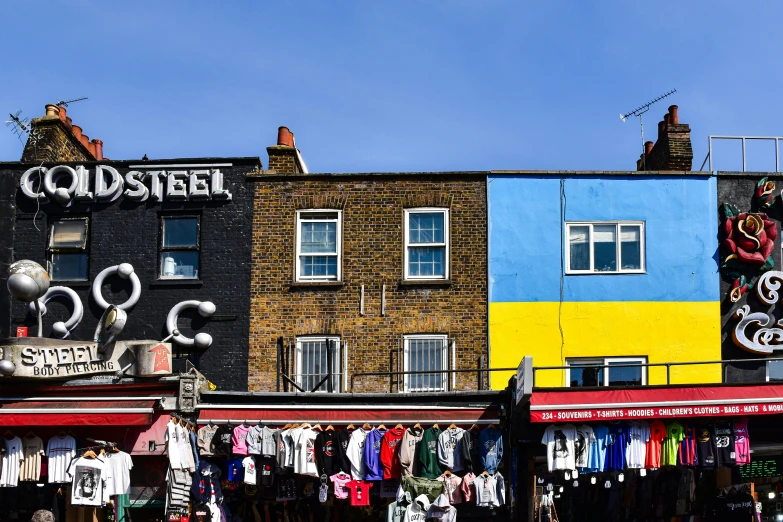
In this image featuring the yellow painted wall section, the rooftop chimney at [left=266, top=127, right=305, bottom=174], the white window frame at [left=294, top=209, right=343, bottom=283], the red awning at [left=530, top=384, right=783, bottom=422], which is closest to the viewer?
the red awning at [left=530, top=384, right=783, bottom=422]

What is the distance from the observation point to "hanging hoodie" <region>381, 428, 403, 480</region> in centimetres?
1972

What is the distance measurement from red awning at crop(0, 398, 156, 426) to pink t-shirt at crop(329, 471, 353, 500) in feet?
11.7

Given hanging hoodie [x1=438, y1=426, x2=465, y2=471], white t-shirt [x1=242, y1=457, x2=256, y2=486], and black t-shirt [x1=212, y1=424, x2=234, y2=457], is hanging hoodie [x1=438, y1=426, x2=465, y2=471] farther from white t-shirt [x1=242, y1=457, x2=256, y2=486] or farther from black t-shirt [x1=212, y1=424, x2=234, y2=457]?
black t-shirt [x1=212, y1=424, x2=234, y2=457]

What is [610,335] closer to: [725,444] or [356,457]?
[725,444]

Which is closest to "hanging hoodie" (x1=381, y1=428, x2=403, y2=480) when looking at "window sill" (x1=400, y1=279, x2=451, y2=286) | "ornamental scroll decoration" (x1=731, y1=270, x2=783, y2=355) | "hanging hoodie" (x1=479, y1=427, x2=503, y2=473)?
"hanging hoodie" (x1=479, y1=427, x2=503, y2=473)

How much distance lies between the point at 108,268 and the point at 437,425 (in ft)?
25.7

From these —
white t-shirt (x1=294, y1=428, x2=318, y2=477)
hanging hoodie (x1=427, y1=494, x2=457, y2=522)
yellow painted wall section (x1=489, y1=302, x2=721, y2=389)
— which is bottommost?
hanging hoodie (x1=427, y1=494, x2=457, y2=522)

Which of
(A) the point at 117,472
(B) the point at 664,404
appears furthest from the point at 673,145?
(A) the point at 117,472

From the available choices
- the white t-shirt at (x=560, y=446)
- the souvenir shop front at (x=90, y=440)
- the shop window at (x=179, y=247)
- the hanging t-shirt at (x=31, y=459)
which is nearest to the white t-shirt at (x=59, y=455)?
the souvenir shop front at (x=90, y=440)

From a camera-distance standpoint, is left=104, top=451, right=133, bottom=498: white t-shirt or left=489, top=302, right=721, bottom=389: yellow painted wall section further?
left=489, top=302, right=721, bottom=389: yellow painted wall section

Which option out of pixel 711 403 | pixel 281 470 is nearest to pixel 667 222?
pixel 711 403

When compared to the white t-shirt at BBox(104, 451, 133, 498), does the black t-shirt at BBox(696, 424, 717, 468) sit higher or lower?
higher

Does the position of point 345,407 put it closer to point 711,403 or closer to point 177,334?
point 177,334

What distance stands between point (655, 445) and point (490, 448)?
9.56 ft
